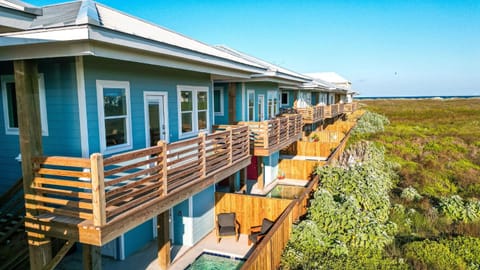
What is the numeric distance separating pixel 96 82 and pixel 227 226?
6293 mm

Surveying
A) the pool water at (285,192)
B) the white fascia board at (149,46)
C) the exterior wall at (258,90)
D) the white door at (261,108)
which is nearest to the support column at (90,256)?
the white fascia board at (149,46)

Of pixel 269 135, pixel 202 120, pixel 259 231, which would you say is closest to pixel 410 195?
pixel 269 135

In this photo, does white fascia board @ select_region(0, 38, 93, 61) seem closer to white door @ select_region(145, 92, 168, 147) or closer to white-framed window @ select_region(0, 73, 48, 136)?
white-framed window @ select_region(0, 73, 48, 136)

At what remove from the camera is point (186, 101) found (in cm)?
927

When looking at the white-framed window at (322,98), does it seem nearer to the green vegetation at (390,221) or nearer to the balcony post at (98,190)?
the green vegetation at (390,221)

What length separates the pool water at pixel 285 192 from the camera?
15327 mm

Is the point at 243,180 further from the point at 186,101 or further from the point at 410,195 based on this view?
the point at 410,195

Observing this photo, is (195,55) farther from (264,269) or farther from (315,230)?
(315,230)

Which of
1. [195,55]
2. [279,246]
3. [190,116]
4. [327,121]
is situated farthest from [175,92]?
[327,121]

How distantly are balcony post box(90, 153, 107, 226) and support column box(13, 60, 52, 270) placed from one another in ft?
4.35

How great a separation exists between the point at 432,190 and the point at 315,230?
33.9ft

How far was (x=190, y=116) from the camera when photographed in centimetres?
950

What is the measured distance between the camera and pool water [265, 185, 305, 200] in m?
15.3

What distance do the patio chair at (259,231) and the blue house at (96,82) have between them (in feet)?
9.60
